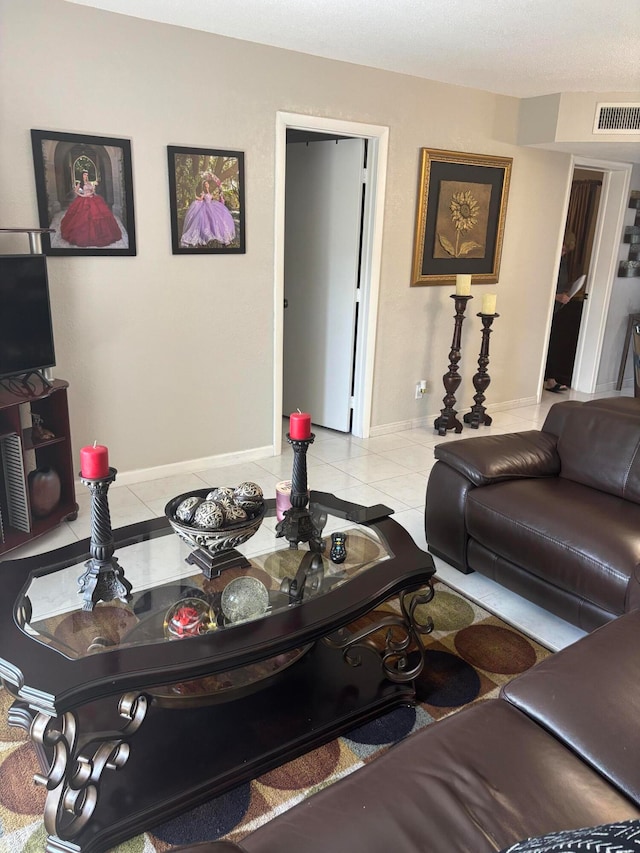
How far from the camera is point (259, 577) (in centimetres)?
202

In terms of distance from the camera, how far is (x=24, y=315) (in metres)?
2.95

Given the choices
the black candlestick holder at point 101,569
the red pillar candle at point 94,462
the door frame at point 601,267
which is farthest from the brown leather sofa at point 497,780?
the door frame at point 601,267

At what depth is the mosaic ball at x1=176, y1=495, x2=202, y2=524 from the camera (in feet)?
6.25

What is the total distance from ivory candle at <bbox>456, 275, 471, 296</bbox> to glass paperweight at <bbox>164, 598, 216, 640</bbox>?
137 inches

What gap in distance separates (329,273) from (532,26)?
2034mm

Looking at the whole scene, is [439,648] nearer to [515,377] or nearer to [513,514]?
[513,514]

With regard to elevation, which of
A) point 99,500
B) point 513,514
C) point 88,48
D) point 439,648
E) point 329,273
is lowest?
point 439,648

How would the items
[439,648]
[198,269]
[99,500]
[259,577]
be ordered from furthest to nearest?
[198,269], [439,648], [259,577], [99,500]

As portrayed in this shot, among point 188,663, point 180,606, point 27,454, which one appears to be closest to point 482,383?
point 27,454

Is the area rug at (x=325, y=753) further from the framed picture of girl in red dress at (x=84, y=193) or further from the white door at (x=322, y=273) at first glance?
the white door at (x=322, y=273)

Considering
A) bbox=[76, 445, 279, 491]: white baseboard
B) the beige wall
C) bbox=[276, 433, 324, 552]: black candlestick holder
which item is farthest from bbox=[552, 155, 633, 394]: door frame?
bbox=[276, 433, 324, 552]: black candlestick holder

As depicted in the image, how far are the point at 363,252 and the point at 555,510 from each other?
101 inches

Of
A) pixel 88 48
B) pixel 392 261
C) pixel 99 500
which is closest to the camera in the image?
pixel 99 500

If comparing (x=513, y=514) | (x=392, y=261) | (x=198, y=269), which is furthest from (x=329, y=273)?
(x=513, y=514)
